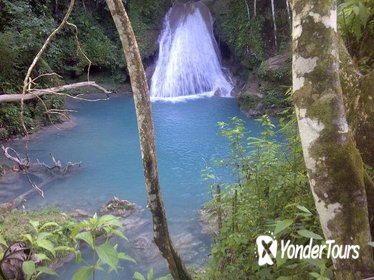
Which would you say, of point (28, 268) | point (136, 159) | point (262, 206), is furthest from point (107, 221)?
point (136, 159)

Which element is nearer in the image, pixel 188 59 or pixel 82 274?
pixel 82 274

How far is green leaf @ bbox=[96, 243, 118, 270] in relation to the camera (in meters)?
1.40

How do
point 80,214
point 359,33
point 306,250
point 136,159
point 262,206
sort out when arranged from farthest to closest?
1. point 136,159
2. point 80,214
3. point 262,206
4. point 359,33
5. point 306,250

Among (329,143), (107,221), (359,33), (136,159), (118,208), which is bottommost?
(118,208)

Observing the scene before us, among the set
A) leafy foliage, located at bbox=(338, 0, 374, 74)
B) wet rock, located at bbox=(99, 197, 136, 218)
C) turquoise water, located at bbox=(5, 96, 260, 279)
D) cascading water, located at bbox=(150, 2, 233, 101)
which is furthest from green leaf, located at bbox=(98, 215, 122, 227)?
cascading water, located at bbox=(150, 2, 233, 101)

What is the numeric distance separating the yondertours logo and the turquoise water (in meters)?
3.09

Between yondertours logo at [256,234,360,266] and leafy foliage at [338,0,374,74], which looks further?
leafy foliage at [338,0,374,74]

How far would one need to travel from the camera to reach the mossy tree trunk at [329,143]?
1.50 m

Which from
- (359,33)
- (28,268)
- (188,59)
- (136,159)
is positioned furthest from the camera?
(188,59)

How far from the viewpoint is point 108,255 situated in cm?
143

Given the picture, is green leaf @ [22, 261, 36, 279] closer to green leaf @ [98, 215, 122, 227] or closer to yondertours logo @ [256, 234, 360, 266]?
green leaf @ [98, 215, 122, 227]

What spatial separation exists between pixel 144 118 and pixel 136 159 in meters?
6.60

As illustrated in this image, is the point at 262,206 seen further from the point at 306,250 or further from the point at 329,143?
the point at 329,143

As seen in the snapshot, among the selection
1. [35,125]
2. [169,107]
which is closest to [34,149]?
[35,125]
